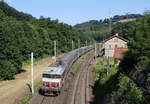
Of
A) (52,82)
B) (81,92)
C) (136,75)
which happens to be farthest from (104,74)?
(136,75)

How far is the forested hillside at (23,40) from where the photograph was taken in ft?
145

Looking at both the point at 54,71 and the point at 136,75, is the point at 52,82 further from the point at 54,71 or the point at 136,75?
the point at 136,75

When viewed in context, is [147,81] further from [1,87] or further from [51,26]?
[51,26]

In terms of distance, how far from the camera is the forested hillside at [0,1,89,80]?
44.1 meters

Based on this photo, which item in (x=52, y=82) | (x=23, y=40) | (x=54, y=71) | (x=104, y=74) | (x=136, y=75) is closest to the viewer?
(x=136, y=75)

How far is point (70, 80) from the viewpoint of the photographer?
42.6m

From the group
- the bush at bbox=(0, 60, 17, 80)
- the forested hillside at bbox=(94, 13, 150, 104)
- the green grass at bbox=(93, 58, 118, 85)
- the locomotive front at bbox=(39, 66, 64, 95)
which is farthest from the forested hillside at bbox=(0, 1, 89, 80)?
the forested hillside at bbox=(94, 13, 150, 104)

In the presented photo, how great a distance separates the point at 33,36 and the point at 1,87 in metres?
41.3

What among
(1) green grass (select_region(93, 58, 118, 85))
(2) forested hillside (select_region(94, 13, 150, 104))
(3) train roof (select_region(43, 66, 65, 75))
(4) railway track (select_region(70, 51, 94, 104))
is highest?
(2) forested hillside (select_region(94, 13, 150, 104))

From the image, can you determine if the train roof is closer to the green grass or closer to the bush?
the green grass

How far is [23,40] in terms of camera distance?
58406 millimetres

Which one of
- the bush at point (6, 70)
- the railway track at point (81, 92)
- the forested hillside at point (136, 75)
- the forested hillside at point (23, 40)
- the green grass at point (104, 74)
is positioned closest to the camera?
the forested hillside at point (136, 75)

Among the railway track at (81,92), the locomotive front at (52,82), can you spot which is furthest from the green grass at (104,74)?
the locomotive front at (52,82)

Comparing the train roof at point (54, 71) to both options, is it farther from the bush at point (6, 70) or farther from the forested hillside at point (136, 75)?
the bush at point (6, 70)
